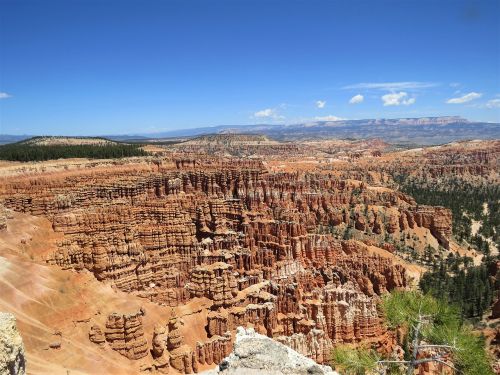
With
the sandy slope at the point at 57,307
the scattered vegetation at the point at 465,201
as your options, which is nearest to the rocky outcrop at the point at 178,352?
the sandy slope at the point at 57,307

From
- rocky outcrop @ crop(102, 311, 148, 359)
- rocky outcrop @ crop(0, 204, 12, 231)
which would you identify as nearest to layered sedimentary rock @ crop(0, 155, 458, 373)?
rocky outcrop @ crop(102, 311, 148, 359)

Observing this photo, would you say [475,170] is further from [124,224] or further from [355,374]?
[355,374]

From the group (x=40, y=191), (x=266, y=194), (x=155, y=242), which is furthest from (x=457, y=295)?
(x=40, y=191)

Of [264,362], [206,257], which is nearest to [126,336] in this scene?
[206,257]

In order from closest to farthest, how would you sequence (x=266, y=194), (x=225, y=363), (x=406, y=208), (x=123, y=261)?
(x=225, y=363) < (x=123, y=261) < (x=266, y=194) < (x=406, y=208)

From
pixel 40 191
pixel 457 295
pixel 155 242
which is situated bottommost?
pixel 457 295

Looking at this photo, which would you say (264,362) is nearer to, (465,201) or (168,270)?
(168,270)

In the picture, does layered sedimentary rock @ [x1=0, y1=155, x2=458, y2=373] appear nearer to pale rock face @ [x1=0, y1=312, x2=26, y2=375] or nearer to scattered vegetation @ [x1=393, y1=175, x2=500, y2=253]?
pale rock face @ [x1=0, y1=312, x2=26, y2=375]
